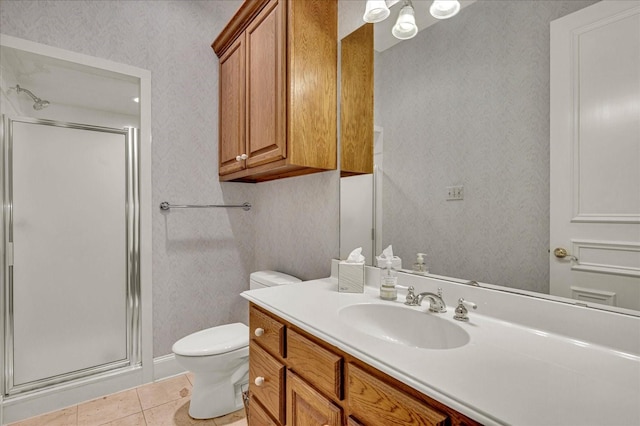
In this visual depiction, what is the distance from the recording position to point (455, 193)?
44.9 inches

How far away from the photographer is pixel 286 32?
1498 mm

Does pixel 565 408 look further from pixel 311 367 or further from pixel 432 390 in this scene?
pixel 311 367

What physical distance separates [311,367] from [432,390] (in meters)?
0.45

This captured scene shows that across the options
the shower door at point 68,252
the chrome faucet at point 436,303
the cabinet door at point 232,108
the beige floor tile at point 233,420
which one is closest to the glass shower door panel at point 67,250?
the shower door at point 68,252

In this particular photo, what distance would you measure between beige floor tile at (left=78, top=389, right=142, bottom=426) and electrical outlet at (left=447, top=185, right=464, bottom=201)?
80.1 inches

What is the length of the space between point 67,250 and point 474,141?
7.57ft

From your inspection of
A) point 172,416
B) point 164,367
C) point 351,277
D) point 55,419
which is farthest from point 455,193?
point 55,419

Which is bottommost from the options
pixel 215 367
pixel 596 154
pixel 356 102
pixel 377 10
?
pixel 215 367

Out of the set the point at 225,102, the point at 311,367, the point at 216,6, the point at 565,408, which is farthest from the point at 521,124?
the point at 216,6

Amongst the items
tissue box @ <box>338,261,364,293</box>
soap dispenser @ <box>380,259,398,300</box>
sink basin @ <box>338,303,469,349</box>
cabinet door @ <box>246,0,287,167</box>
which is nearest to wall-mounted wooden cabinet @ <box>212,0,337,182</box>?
cabinet door @ <box>246,0,287,167</box>

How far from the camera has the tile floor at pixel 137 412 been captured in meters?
1.68

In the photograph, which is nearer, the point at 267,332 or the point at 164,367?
the point at 267,332

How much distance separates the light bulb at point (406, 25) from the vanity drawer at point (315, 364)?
4.19 ft

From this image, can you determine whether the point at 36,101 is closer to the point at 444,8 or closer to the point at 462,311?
the point at 444,8
